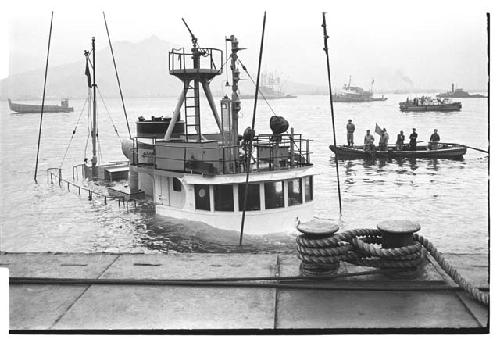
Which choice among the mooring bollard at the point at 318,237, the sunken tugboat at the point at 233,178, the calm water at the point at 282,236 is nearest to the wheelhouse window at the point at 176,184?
the sunken tugboat at the point at 233,178

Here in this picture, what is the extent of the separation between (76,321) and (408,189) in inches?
983

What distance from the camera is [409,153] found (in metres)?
35.6

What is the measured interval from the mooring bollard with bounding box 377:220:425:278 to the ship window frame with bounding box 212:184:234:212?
420 inches

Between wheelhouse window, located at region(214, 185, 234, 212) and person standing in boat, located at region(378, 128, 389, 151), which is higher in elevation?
person standing in boat, located at region(378, 128, 389, 151)

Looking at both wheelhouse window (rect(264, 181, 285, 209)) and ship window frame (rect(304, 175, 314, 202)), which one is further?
ship window frame (rect(304, 175, 314, 202))

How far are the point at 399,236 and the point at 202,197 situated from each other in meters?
11.3

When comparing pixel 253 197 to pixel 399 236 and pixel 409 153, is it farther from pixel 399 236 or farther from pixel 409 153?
pixel 409 153

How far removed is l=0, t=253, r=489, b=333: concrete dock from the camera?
12.8ft

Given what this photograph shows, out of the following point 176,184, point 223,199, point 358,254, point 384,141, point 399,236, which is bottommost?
point 223,199

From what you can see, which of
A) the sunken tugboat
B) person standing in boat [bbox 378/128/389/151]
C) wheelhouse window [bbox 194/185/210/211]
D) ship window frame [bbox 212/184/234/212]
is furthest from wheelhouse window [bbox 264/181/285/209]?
person standing in boat [bbox 378/128/389/151]

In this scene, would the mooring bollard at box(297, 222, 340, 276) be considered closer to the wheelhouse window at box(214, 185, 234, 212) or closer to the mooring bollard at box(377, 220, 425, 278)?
the mooring bollard at box(377, 220, 425, 278)

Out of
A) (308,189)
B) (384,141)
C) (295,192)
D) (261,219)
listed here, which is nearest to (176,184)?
(261,219)

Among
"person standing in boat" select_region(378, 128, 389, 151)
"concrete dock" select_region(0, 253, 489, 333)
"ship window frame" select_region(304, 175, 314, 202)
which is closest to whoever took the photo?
"concrete dock" select_region(0, 253, 489, 333)

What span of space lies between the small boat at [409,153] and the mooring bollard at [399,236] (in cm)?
2948
